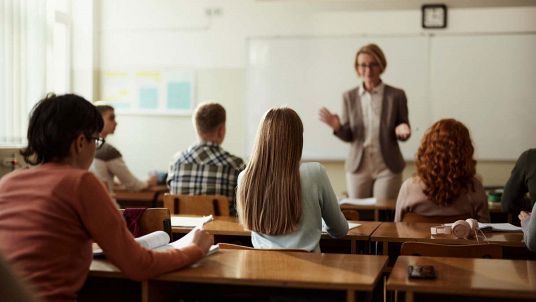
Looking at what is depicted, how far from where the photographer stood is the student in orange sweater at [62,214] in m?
1.96

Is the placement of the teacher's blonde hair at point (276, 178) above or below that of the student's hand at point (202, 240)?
above

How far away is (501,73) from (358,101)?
1773mm

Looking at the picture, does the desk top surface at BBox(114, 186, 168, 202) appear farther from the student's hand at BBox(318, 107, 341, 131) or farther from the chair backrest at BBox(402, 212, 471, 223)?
the chair backrest at BBox(402, 212, 471, 223)

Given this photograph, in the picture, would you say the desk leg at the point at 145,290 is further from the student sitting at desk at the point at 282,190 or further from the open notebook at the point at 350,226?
the open notebook at the point at 350,226

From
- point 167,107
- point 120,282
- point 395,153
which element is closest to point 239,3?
point 167,107

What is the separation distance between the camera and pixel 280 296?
2281mm

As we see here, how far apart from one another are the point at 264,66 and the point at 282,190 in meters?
4.09

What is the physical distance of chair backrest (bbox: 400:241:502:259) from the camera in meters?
2.67

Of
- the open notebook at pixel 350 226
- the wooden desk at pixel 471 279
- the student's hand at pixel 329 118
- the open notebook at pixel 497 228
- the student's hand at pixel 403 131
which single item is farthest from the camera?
the student's hand at pixel 329 118

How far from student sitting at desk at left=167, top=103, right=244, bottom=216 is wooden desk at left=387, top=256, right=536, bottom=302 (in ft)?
6.27

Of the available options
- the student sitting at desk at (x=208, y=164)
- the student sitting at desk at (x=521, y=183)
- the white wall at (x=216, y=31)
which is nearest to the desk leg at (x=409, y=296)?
the student sitting at desk at (x=521, y=183)

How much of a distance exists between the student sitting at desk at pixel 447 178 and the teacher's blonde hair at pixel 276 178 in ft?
3.25

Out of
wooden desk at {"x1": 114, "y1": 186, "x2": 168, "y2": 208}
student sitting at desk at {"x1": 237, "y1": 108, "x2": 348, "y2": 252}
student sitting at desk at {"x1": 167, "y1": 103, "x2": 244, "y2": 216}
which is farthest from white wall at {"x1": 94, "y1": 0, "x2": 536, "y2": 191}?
student sitting at desk at {"x1": 237, "y1": 108, "x2": 348, "y2": 252}

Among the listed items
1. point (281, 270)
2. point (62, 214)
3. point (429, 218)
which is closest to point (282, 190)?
point (281, 270)
